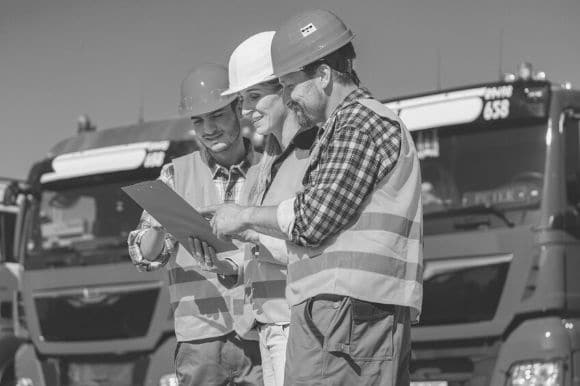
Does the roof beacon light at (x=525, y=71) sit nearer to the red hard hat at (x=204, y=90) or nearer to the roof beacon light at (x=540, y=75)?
the roof beacon light at (x=540, y=75)

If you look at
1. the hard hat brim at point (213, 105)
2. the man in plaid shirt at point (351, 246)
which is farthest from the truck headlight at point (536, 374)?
the man in plaid shirt at point (351, 246)

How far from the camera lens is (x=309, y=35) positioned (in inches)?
133

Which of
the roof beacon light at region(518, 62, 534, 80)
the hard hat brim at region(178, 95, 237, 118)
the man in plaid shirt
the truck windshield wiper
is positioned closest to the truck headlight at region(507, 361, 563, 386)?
the truck windshield wiper

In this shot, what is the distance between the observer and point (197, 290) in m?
A: 4.57

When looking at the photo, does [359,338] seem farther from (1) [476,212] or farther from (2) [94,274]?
(2) [94,274]

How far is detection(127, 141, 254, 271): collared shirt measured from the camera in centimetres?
451

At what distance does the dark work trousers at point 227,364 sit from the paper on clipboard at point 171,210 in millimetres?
497

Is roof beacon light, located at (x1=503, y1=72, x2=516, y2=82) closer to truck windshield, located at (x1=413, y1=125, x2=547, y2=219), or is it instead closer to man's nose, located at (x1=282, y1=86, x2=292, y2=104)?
truck windshield, located at (x1=413, y1=125, x2=547, y2=219)

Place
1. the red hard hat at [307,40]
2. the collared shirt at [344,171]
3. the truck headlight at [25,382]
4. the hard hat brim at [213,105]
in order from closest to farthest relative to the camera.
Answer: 1. the collared shirt at [344,171]
2. the red hard hat at [307,40]
3. the hard hat brim at [213,105]
4. the truck headlight at [25,382]

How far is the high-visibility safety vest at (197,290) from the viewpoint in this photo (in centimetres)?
448

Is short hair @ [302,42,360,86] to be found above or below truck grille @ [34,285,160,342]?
above

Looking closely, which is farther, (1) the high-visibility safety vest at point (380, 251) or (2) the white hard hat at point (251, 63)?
(2) the white hard hat at point (251, 63)

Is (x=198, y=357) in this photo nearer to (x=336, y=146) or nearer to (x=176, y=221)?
(x=176, y=221)

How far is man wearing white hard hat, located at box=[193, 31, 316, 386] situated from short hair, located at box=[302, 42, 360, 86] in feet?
0.88
